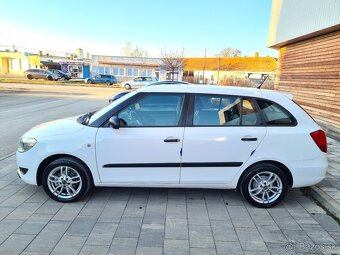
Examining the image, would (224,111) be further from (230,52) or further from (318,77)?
(230,52)

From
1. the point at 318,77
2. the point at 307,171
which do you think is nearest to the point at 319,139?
the point at 307,171

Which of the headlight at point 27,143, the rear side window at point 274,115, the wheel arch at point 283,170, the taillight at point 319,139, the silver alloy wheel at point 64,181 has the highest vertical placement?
the rear side window at point 274,115

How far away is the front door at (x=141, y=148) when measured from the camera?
3686mm

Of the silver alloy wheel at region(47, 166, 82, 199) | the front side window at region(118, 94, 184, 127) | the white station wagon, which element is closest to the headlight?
the white station wagon

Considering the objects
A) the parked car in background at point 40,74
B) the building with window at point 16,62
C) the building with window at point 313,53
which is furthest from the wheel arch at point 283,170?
the building with window at point 16,62

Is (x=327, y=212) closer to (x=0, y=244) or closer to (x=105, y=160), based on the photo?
(x=105, y=160)

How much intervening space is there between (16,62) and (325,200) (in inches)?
2567

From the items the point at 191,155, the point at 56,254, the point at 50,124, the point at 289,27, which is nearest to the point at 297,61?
the point at 289,27

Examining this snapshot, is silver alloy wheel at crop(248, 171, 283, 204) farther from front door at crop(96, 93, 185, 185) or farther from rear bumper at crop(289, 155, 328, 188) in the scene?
front door at crop(96, 93, 185, 185)

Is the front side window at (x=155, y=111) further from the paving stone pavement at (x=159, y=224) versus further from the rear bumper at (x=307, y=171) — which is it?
the rear bumper at (x=307, y=171)

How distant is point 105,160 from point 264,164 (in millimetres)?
2158

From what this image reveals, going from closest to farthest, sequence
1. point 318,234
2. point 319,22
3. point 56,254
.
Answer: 1. point 56,254
2. point 318,234
3. point 319,22

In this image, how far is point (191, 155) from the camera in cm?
372

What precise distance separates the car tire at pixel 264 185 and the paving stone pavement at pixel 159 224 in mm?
127
